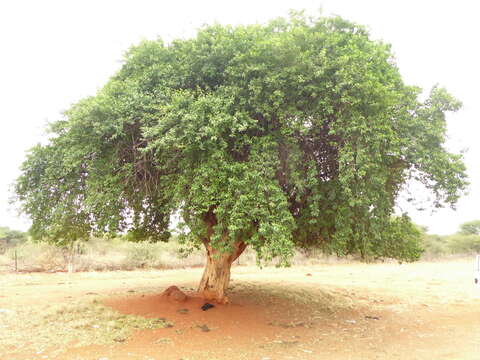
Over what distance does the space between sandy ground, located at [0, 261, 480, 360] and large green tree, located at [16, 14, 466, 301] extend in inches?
86.2

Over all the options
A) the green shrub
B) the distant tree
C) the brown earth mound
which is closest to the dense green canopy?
the brown earth mound

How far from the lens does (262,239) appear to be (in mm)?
9633

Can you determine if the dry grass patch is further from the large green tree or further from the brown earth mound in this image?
the large green tree

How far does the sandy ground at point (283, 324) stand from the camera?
8.20m

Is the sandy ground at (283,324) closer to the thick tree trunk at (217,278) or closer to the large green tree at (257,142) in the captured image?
the thick tree trunk at (217,278)

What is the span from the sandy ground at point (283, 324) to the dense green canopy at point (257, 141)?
2.25 metres

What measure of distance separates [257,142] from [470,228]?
190 ft

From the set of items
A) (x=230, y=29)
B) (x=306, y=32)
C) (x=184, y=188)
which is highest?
(x=230, y=29)

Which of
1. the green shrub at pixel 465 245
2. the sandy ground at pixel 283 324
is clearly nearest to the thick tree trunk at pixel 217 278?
the sandy ground at pixel 283 324

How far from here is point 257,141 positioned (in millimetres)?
9188

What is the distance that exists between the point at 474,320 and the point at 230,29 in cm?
1181

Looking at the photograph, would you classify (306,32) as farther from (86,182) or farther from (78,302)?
(78,302)

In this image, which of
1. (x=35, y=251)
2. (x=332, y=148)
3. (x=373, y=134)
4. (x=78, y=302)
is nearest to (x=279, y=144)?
(x=332, y=148)

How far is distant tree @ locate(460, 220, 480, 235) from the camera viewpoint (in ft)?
182
